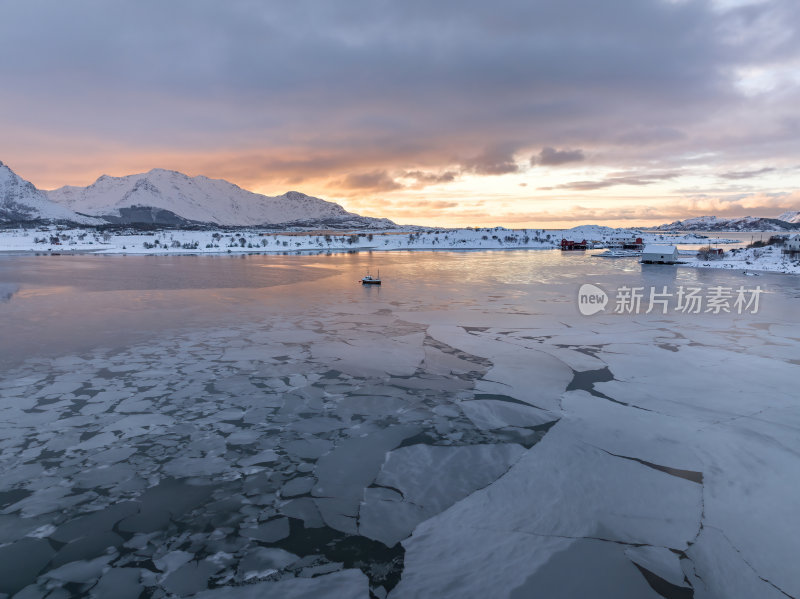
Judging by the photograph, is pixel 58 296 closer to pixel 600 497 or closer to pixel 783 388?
pixel 600 497

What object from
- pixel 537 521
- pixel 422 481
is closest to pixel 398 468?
pixel 422 481

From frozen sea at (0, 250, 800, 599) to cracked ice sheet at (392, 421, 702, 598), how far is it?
0.02 m

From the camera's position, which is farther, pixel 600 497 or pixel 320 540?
pixel 600 497

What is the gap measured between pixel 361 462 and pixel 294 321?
12018 millimetres

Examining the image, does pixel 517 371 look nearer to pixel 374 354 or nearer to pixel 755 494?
pixel 374 354

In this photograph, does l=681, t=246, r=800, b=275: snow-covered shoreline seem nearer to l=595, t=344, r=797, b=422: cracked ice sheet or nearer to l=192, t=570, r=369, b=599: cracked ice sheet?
l=595, t=344, r=797, b=422: cracked ice sheet

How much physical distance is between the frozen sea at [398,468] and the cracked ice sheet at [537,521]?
0.08 feet

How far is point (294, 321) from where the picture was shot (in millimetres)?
18172

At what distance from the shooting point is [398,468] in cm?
670

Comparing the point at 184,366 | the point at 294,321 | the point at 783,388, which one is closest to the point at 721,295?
the point at 783,388

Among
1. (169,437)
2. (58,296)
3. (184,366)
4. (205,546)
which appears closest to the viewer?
(205,546)

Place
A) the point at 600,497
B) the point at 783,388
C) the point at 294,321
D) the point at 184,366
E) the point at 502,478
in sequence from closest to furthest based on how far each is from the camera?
the point at 600,497 < the point at 502,478 < the point at 783,388 < the point at 184,366 < the point at 294,321

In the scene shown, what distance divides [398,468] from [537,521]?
2123 mm

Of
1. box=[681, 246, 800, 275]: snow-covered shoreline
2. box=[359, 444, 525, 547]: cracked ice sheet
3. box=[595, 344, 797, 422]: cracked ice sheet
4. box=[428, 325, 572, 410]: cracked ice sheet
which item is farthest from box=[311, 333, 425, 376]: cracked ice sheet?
box=[681, 246, 800, 275]: snow-covered shoreline
